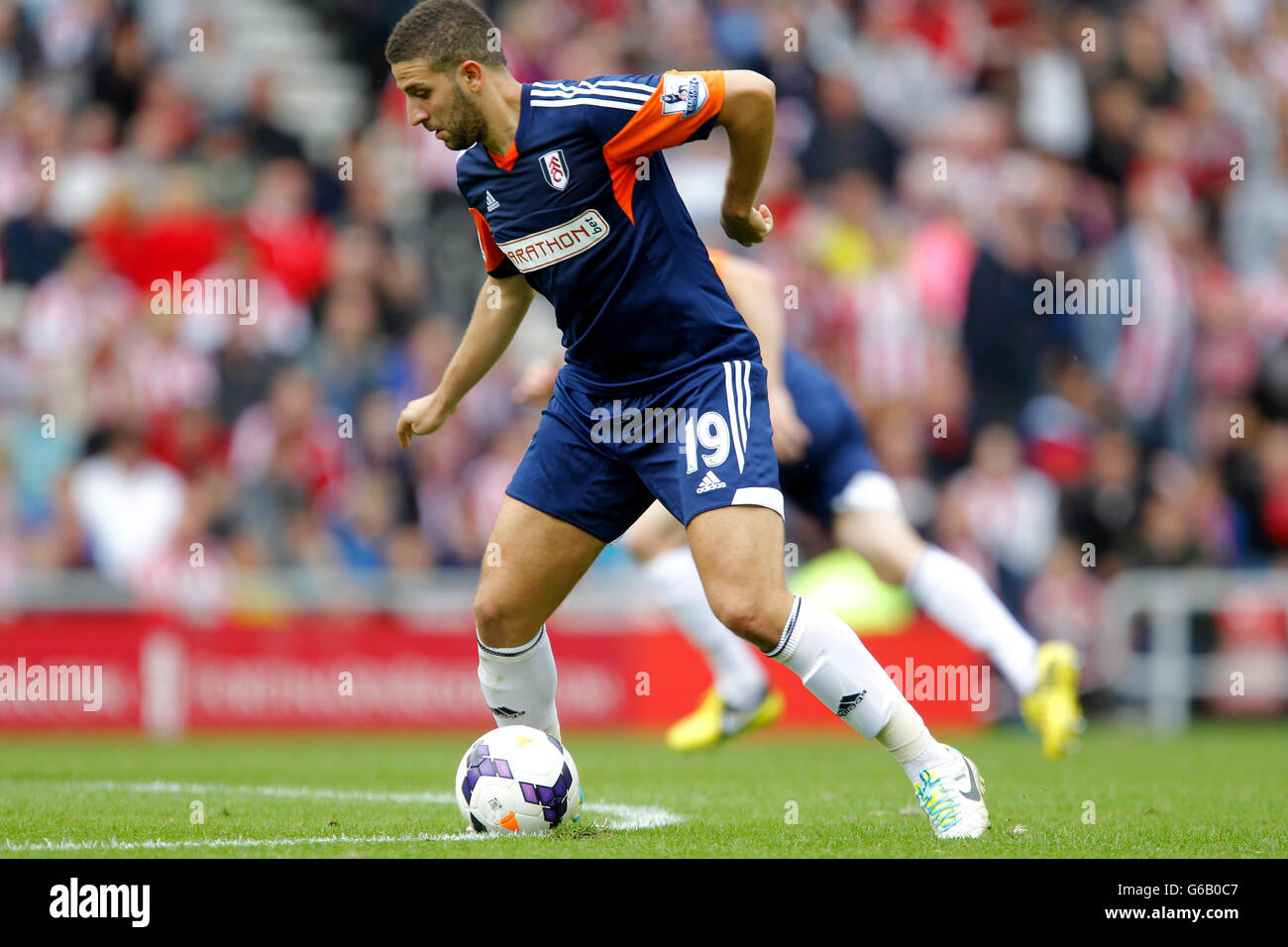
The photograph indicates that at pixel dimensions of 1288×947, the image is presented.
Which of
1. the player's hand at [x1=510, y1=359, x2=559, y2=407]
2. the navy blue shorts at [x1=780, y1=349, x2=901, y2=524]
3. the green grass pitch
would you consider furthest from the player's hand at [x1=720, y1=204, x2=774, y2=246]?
the navy blue shorts at [x1=780, y1=349, x2=901, y2=524]

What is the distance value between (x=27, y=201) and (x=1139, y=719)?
32.7ft

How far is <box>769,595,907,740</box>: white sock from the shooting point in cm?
559

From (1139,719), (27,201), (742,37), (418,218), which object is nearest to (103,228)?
(27,201)

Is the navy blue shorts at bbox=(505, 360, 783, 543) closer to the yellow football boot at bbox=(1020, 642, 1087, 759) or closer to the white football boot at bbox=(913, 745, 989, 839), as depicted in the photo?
the white football boot at bbox=(913, 745, 989, 839)

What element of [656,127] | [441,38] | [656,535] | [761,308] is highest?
[441,38]

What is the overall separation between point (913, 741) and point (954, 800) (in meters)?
0.23

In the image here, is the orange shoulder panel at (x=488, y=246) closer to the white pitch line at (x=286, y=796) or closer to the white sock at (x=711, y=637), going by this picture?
the white pitch line at (x=286, y=796)

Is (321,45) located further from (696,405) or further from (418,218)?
(696,405)

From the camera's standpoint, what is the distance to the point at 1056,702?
7863mm

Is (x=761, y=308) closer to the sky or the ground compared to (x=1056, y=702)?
closer to the sky

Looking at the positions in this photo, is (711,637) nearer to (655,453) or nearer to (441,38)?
(655,453)

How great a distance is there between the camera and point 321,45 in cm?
1786

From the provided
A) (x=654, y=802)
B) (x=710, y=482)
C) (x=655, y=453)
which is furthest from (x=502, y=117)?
(x=654, y=802)

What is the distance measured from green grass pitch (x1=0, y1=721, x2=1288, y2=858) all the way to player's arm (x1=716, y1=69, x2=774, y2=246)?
210 cm
